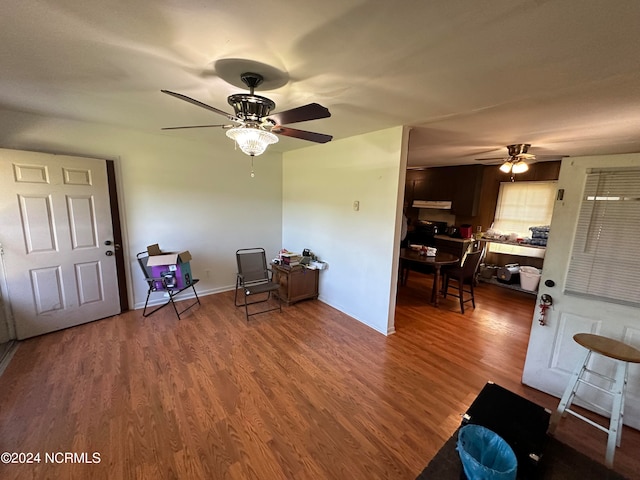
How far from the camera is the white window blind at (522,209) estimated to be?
457cm

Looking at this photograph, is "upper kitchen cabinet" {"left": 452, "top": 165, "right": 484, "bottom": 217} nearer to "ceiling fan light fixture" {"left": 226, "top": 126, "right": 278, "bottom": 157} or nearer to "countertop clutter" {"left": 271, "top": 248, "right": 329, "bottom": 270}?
"countertop clutter" {"left": 271, "top": 248, "right": 329, "bottom": 270}

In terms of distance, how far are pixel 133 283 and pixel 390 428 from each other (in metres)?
3.48

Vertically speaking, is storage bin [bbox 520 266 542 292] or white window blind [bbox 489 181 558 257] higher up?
white window blind [bbox 489 181 558 257]

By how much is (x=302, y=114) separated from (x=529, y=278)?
16.2ft

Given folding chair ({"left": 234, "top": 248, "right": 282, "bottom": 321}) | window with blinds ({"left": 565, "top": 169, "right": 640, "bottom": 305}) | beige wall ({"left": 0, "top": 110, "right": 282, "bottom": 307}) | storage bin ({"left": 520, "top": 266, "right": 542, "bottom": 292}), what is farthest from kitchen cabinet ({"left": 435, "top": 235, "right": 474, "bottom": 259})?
folding chair ({"left": 234, "top": 248, "right": 282, "bottom": 321})

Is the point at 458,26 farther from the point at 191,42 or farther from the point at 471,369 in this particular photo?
the point at 471,369

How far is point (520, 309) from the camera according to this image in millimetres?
3953

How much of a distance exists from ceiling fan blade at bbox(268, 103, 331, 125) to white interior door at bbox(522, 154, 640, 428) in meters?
1.94

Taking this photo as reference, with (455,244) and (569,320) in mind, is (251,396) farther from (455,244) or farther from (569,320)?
(455,244)

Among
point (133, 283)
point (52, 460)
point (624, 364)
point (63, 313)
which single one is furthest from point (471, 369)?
point (63, 313)

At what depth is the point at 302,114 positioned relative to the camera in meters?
1.56

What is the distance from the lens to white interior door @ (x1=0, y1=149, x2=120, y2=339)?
2572mm

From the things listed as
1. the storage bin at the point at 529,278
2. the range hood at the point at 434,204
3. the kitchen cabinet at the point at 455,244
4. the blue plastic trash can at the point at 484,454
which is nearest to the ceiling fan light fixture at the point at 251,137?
the blue plastic trash can at the point at 484,454

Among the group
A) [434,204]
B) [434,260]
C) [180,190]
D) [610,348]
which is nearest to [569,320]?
[610,348]
